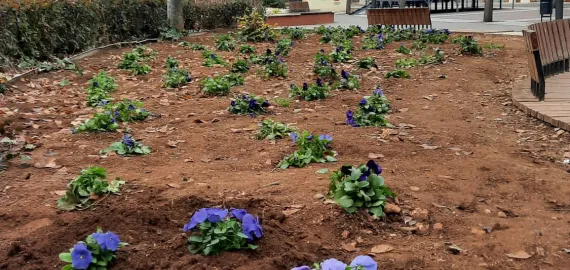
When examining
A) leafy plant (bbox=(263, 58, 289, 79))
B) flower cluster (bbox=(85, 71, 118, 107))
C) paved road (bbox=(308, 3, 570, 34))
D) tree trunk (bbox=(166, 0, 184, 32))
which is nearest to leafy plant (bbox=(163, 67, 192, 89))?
flower cluster (bbox=(85, 71, 118, 107))

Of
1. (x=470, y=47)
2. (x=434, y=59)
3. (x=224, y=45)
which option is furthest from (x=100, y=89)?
(x=470, y=47)

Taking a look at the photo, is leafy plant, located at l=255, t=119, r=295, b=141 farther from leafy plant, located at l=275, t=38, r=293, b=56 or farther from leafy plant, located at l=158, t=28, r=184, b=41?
leafy plant, located at l=158, t=28, r=184, b=41

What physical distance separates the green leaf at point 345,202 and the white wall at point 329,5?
31149mm

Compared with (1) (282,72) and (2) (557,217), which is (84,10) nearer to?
(1) (282,72)

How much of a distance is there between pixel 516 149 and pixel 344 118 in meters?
1.62

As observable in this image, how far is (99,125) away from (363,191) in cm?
295

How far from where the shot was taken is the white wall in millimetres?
33375

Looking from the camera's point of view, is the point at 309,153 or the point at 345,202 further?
the point at 309,153

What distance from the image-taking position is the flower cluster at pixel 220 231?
2.56 metres

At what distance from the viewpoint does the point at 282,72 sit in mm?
7941

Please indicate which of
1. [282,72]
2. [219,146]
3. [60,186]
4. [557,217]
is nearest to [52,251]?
[60,186]

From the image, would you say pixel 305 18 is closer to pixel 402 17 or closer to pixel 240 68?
pixel 402 17

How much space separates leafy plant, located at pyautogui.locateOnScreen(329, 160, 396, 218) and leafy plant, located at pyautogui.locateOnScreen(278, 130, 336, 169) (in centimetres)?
87

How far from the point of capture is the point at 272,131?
188 inches
